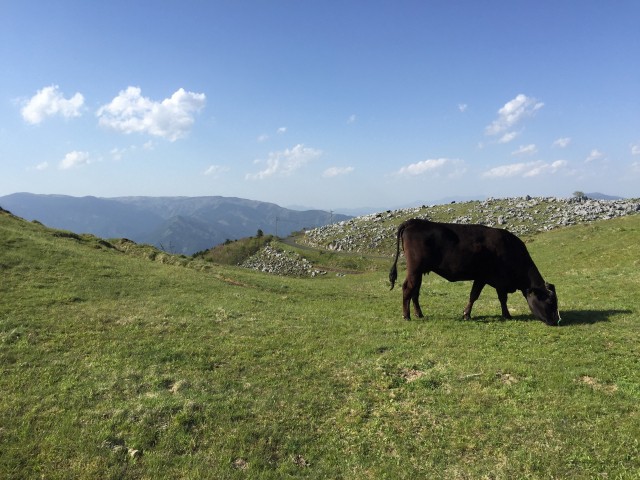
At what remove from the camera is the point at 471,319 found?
1633cm

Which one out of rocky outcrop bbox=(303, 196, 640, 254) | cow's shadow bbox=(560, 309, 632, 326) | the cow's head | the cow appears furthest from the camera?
rocky outcrop bbox=(303, 196, 640, 254)

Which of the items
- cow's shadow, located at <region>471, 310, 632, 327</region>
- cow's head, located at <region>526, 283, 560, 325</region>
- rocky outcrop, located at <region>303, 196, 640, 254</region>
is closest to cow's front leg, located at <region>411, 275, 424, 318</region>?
cow's shadow, located at <region>471, 310, 632, 327</region>

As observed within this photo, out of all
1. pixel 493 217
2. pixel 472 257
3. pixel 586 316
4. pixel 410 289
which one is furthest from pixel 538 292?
pixel 493 217

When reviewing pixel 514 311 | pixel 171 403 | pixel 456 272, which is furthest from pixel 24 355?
pixel 514 311

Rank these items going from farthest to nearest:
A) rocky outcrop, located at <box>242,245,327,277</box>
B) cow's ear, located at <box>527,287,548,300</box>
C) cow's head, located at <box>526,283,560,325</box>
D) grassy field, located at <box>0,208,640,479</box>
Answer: rocky outcrop, located at <box>242,245,327,277</box>
cow's ear, located at <box>527,287,548,300</box>
cow's head, located at <box>526,283,560,325</box>
grassy field, located at <box>0,208,640,479</box>

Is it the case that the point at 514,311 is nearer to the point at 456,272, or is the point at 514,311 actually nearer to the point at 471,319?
the point at 471,319

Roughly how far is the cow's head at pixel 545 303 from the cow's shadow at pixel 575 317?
17.2 inches

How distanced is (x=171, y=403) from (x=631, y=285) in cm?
2243

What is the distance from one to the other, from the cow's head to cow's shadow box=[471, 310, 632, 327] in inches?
17.2

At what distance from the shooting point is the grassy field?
7348 mm

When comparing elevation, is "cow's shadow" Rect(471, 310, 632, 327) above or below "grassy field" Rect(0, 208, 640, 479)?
above

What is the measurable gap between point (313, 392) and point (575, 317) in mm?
11317

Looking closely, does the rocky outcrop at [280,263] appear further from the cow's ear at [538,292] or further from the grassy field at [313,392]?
the cow's ear at [538,292]

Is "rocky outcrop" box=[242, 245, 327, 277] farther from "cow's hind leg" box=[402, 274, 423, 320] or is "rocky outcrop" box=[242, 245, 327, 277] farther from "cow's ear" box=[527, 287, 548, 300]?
"cow's ear" box=[527, 287, 548, 300]
